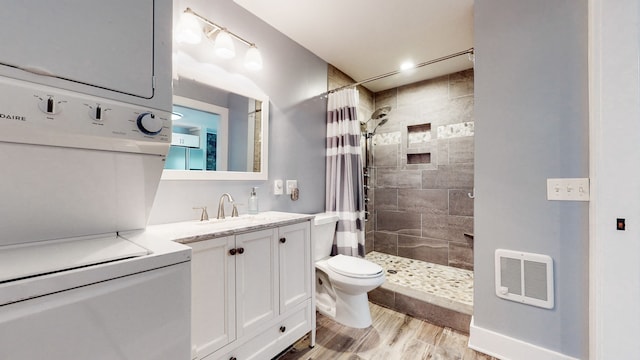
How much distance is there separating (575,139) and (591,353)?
1.14m

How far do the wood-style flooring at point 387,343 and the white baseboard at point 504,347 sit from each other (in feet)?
0.16

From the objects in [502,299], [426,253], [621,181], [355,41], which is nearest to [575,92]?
[621,181]

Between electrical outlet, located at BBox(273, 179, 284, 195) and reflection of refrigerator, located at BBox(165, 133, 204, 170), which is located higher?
reflection of refrigerator, located at BBox(165, 133, 204, 170)

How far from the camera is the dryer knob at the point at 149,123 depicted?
0.71 metres

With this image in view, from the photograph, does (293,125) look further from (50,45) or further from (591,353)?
(591,353)

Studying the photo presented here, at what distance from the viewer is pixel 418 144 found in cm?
314

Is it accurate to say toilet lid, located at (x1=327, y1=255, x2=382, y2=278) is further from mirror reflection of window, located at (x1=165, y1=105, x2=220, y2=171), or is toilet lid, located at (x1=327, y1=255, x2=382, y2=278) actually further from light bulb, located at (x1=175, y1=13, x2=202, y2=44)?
light bulb, located at (x1=175, y1=13, x2=202, y2=44)

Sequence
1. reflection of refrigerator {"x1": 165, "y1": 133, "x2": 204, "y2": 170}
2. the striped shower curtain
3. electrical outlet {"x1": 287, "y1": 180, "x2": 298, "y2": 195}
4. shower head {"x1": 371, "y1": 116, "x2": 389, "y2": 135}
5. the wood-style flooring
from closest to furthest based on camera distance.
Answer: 1. reflection of refrigerator {"x1": 165, "y1": 133, "x2": 204, "y2": 170}
2. the wood-style flooring
3. electrical outlet {"x1": 287, "y1": 180, "x2": 298, "y2": 195}
4. the striped shower curtain
5. shower head {"x1": 371, "y1": 116, "x2": 389, "y2": 135}

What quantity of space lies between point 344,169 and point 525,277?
1565 mm

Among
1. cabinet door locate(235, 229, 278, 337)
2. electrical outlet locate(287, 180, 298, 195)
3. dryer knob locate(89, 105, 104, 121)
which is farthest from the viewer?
electrical outlet locate(287, 180, 298, 195)

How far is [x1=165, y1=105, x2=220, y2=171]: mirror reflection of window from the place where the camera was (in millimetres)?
1488

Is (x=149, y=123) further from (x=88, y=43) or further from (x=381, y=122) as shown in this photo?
(x=381, y=122)

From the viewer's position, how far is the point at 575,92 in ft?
4.50

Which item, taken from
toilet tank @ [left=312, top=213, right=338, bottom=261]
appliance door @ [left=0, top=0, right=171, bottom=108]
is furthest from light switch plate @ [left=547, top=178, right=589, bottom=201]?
appliance door @ [left=0, top=0, right=171, bottom=108]
